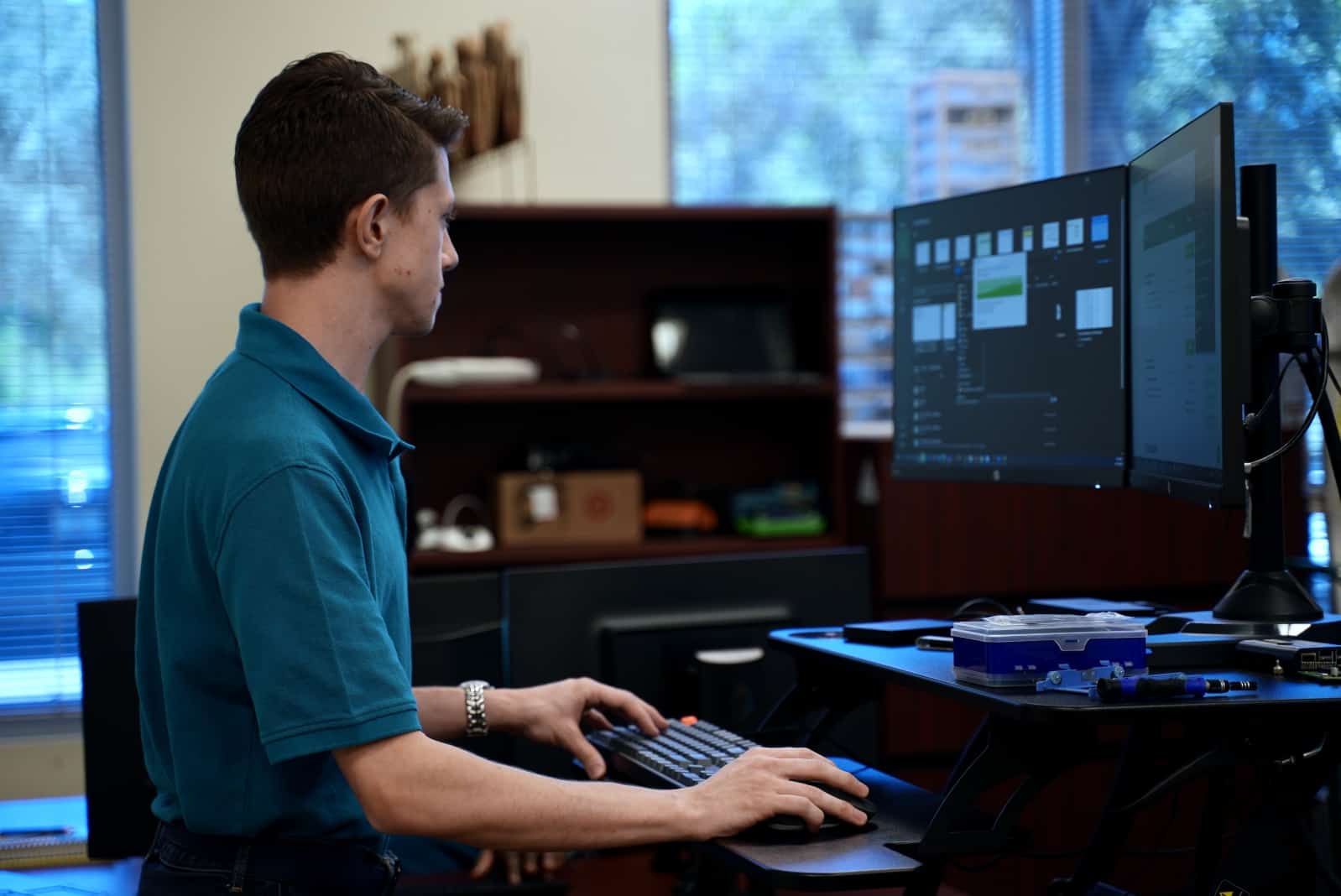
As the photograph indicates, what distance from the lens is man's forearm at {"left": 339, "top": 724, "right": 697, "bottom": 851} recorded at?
1.13 meters

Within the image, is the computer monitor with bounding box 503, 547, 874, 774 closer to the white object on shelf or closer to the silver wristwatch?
the silver wristwatch

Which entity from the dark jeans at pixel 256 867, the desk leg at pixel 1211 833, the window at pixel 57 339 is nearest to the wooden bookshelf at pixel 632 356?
the window at pixel 57 339

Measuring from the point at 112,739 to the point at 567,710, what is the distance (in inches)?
26.4

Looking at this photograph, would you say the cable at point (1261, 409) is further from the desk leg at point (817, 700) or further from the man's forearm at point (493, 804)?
the man's forearm at point (493, 804)

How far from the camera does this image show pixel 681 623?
5.79ft

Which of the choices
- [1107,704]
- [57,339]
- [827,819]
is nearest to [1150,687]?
[1107,704]

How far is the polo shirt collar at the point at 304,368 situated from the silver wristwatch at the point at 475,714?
40cm

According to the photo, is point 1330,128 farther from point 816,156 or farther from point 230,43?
point 230,43

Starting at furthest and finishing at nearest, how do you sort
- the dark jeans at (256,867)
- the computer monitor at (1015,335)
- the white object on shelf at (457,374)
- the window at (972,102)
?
the window at (972,102) → the white object on shelf at (457,374) → the computer monitor at (1015,335) → the dark jeans at (256,867)

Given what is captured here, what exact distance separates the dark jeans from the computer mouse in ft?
1.27

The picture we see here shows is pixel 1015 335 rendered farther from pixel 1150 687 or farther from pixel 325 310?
pixel 325 310

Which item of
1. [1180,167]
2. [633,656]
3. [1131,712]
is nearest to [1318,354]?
[1180,167]

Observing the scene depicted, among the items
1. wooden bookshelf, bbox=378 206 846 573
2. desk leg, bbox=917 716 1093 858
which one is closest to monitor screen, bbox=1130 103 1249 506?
desk leg, bbox=917 716 1093 858

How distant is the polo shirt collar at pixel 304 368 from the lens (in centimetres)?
126
